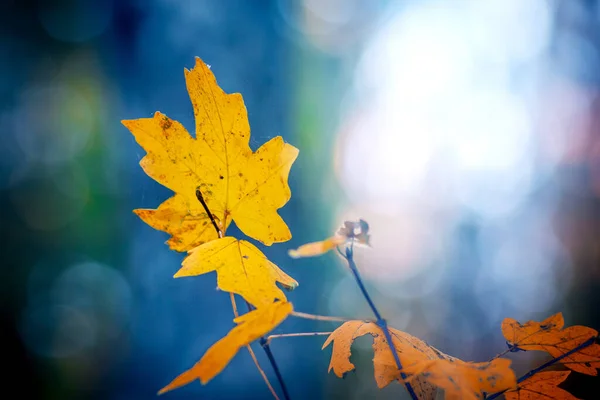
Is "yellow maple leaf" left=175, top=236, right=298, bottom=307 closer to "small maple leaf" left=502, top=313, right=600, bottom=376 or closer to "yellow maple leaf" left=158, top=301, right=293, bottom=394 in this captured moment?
"yellow maple leaf" left=158, top=301, right=293, bottom=394

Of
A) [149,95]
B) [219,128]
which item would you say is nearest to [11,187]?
[149,95]

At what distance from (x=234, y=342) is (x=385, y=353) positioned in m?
0.23

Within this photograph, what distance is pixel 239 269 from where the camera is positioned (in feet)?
1.54

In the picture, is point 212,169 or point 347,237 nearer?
point 347,237

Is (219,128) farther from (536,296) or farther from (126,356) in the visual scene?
(126,356)

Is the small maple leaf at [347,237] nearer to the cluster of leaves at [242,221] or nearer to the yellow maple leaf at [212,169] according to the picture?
the cluster of leaves at [242,221]

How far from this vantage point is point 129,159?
1238 centimetres

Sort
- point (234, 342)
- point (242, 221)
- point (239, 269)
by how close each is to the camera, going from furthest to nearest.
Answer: point (242, 221) < point (239, 269) < point (234, 342)

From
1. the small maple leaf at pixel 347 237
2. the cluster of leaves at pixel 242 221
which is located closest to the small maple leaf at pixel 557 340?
the cluster of leaves at pixel 242 221

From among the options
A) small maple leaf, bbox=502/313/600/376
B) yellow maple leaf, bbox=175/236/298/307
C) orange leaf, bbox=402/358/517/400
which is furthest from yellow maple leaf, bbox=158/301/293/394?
small maple leaf, bbox=502/313/600/376

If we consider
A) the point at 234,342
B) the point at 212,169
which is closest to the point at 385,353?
the point at 234,342

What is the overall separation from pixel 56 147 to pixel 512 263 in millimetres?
16077

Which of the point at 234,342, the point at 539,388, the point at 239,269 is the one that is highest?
the point at 239,269

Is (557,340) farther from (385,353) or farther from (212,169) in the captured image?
(212,169)
